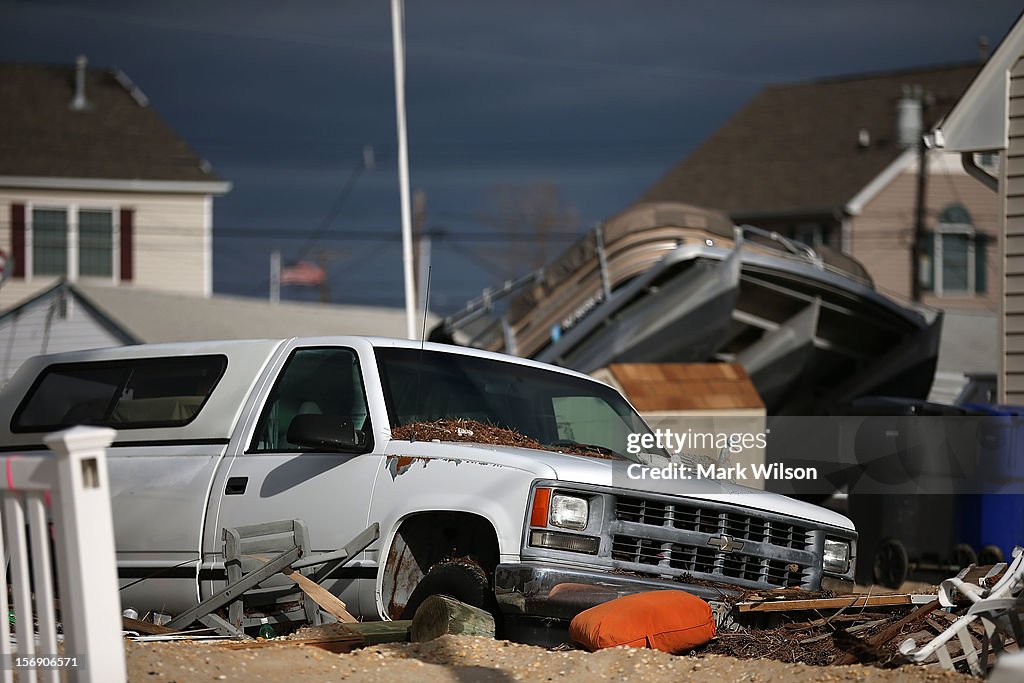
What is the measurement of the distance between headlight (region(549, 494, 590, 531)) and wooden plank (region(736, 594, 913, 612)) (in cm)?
84

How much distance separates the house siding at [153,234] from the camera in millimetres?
28828

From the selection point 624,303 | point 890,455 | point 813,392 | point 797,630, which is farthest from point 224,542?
point 813,392

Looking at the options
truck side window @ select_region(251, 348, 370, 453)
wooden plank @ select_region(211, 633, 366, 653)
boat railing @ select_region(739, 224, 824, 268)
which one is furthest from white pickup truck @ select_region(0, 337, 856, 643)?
boat railing @ select_region(739, 224, 824, 268)

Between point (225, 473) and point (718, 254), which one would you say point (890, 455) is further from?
point (225, 473)

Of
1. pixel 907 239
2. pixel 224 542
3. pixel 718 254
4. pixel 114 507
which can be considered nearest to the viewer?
pixel 224 542

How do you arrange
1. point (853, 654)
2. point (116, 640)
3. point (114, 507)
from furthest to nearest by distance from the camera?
point (114, 507) → point (853, 654) → point (116, 640)

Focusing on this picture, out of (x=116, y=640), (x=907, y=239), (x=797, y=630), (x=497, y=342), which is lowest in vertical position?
(x=797, y=630)

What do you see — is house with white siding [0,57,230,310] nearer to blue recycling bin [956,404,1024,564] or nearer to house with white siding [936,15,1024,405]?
house with white siding [936,15,1024,405]

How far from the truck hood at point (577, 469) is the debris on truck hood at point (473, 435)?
0.06 meters

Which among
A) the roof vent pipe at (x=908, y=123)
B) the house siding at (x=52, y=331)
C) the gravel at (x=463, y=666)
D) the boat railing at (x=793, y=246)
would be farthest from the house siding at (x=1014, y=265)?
the roof vent pipe at (x=908, y=123)

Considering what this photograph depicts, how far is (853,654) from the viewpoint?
5305 millimetres

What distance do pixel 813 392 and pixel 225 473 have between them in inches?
399

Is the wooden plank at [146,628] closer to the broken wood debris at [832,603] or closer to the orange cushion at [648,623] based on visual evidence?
the orange cushion at [648,623]

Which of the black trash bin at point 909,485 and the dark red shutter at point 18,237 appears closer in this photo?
the black trash bin at point 909,485
